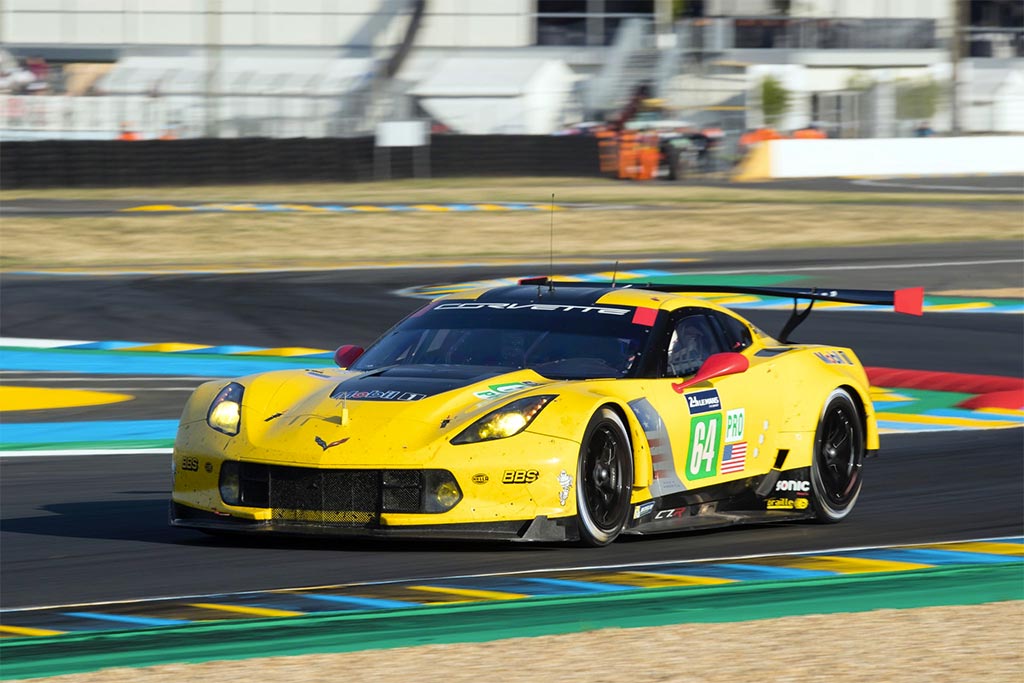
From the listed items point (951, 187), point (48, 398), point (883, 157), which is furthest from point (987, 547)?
point (883, 157)

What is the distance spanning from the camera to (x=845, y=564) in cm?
756

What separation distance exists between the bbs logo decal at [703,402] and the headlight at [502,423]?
976 millimetres

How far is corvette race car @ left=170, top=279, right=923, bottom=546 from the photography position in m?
7.20

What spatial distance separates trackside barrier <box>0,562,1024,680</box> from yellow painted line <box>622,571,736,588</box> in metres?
0.08

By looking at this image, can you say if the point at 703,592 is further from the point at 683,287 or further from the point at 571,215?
the point at 571,215

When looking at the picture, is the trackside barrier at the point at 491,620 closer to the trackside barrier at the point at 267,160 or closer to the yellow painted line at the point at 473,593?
the yellow painted line at the point at 473,593

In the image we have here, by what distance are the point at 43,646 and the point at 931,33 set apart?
182 feet

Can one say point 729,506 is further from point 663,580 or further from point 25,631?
point 25,631

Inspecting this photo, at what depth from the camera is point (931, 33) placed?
5816cm

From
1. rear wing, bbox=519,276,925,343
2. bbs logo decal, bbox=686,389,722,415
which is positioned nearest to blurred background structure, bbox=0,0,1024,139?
rear wing, bbox=519,276,925,343

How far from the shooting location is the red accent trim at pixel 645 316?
825cm

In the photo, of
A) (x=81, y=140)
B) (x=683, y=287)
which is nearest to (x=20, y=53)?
(x=81, y=140)

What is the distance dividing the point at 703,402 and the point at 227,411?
2.11 meters

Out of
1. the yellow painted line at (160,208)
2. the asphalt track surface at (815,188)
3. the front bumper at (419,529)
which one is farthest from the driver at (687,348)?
the yellow painted line at (160,208)
